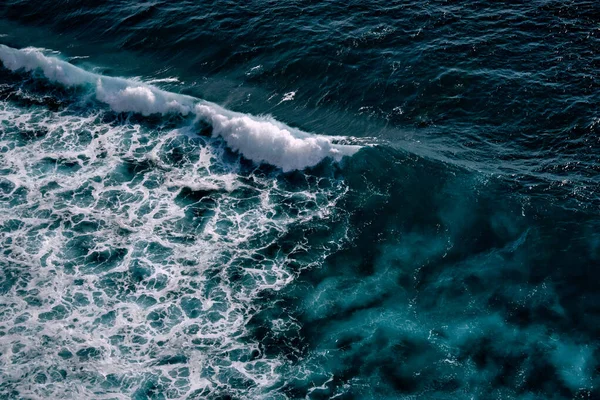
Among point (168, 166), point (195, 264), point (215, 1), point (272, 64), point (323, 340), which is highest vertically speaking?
point (215, 1)

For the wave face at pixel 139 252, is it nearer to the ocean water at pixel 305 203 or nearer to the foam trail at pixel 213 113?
the ocean water at pixel 305 203

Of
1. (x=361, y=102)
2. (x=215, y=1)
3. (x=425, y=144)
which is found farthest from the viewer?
(x=215, y=1)

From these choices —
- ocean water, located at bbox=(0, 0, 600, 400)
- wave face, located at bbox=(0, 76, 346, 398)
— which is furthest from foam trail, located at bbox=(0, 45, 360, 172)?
wave face, located at bbox=(0, 76, 346, 398)

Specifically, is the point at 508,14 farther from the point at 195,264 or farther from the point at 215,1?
the point at 195,264

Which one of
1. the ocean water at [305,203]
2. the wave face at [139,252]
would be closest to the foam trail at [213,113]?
the ocean water at [305,203]

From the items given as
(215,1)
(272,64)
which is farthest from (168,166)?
(215,1)

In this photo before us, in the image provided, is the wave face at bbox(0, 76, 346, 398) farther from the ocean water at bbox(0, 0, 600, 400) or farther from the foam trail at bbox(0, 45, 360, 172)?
the foam trail at bbox(0, 45, 360, 172)
